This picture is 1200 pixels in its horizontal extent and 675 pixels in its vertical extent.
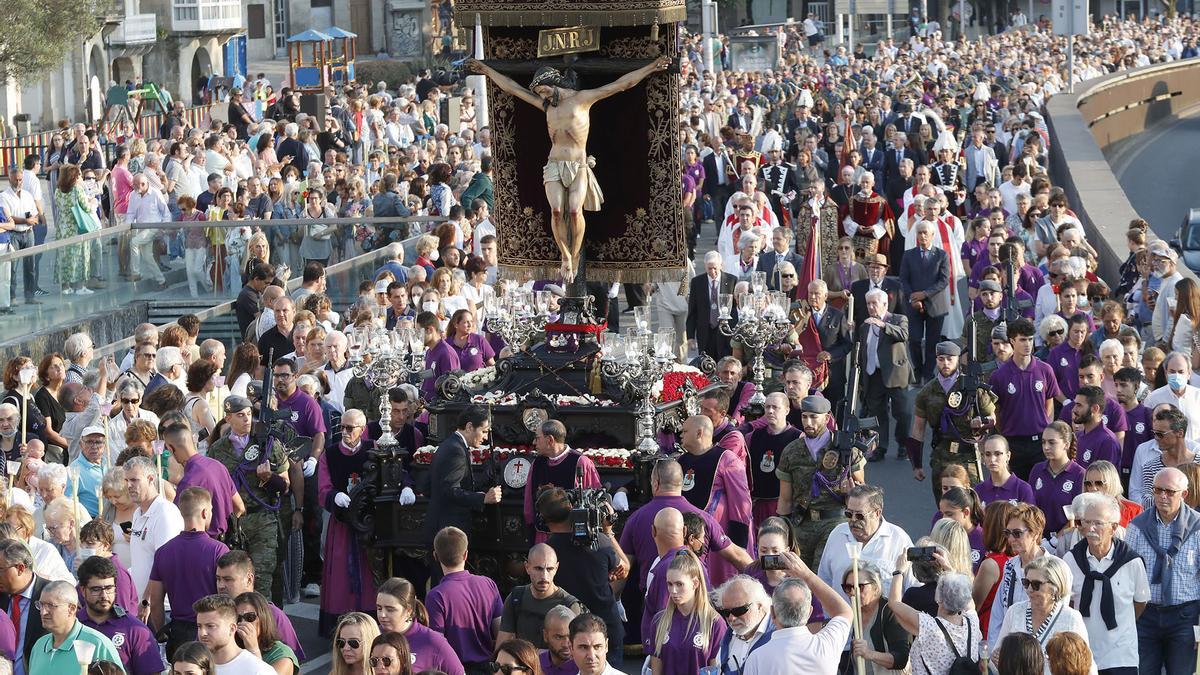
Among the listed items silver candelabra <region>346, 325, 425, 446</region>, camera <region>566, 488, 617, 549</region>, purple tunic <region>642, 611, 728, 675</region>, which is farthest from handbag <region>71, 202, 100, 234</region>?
purple tunic <region>642, 611, 728, 675</region>

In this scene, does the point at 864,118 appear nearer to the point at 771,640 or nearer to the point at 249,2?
the point at 771,640

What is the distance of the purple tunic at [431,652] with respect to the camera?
1066cm

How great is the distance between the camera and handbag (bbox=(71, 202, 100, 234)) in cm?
2603

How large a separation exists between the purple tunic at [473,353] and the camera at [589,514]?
182 inches

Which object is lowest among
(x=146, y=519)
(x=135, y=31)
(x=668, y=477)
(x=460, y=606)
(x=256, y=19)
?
(x=460, y=606)

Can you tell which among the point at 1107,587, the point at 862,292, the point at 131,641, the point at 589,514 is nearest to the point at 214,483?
the point at 589,514

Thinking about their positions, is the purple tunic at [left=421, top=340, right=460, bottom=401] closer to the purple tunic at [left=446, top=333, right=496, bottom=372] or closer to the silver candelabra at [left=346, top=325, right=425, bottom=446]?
the purple tunic at [left=446, top=333, right=496, bottom=372]

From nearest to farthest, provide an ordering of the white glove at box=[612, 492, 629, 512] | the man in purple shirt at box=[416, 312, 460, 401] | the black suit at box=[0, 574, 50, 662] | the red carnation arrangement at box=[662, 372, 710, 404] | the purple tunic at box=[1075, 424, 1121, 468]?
the black suit at box=[0, 574, 50, 662] → the white glove at box=[612, 492, 629, 512] → the purple tunic at box=[1075, 424, 1121, 468] → the red carnation arrangement at box=[662, 372, 710, 404] → the man in purple shirt at box=[416, 312, 460, 401]

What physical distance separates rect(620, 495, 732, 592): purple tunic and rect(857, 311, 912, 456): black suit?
18.3 ft

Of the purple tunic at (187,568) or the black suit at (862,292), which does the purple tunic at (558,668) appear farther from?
the black suit at (862,292)

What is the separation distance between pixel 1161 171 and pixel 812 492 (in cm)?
3679

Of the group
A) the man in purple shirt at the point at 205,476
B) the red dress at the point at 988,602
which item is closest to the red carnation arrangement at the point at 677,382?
the man in purple shirt at the point at 205,476

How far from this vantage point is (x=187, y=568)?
39.9ft

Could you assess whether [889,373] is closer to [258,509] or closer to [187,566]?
[258,509]
